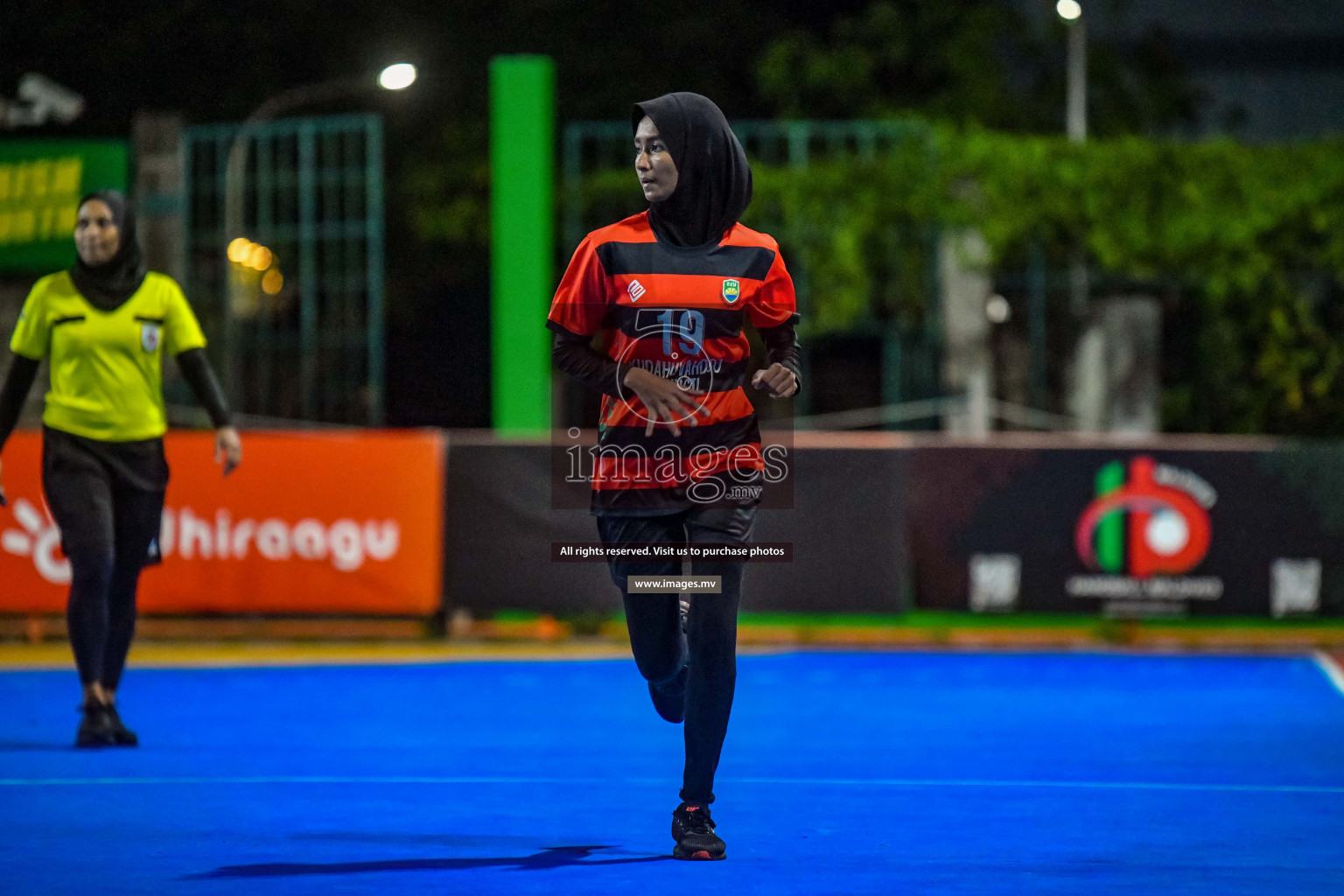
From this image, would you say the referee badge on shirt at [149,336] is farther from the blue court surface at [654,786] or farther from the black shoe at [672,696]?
the black shoe at [672,696]

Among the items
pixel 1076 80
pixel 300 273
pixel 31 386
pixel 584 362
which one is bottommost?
pixel 584 362

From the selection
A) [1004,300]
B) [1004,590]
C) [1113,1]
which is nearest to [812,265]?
[1004,300]

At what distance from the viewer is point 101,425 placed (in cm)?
687

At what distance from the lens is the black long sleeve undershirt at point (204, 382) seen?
7.19 meters

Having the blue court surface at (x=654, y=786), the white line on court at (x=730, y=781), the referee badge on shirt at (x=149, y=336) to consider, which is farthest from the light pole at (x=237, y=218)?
the white line on court at (x=730, y=781)

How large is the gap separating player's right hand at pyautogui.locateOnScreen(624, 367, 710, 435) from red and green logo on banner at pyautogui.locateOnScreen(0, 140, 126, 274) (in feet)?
39.7

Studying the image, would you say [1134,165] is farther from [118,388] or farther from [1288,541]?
[118,388]

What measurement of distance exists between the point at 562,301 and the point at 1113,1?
67.3ft

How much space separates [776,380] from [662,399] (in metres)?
0.31

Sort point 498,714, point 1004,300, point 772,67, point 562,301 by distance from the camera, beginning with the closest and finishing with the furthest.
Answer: point 562,301
point 498,714
point 1004,300
point 772,67

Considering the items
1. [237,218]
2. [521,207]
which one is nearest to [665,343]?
[521,207]

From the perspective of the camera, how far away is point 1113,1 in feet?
77.9

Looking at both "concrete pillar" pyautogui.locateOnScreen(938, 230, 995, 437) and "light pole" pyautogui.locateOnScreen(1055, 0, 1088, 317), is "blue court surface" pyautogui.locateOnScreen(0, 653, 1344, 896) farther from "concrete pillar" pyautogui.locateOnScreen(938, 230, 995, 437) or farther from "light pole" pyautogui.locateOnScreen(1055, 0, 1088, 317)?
"light pole" pyautogui.locateOnScreen(1055, 0, 1088, 317)

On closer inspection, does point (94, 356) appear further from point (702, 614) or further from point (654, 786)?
point (702, 614)
